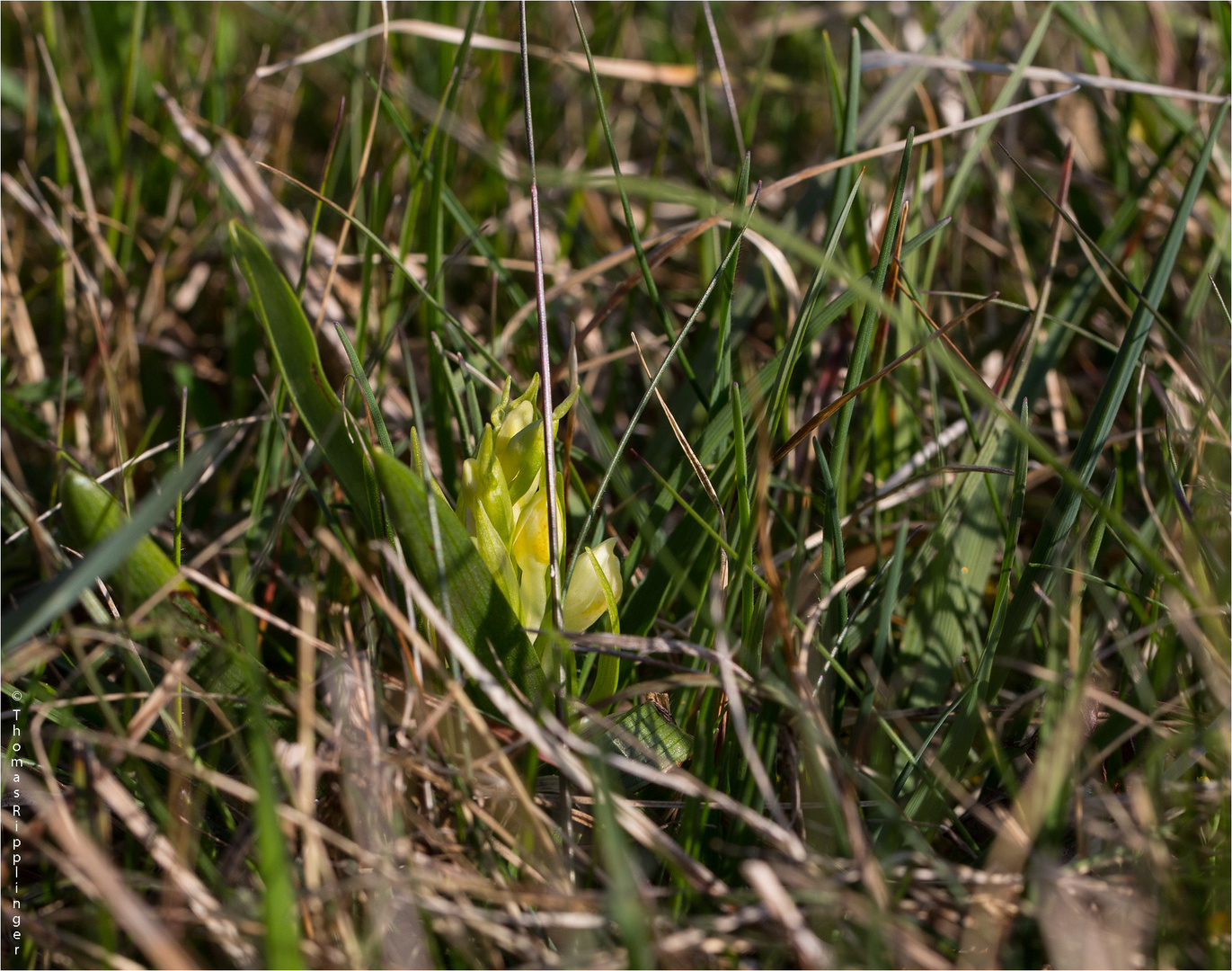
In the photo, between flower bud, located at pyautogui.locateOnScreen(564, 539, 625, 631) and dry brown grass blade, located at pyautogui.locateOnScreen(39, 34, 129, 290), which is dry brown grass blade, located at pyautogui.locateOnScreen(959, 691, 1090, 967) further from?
dry brown grass blade, located at pyautogui.locateOnScreen(39, 34, 129, 290)

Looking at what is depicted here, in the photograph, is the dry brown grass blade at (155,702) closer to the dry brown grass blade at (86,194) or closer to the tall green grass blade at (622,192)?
the tall green grass blade at (622,192)

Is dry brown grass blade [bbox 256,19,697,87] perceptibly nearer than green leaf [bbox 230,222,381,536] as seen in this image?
No

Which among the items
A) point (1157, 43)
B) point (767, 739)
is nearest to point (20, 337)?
point (767, 739)

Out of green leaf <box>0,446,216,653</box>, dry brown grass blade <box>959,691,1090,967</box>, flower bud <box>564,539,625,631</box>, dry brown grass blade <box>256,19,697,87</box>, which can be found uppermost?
dry brown grass blade <box>256,19,697,87</box>

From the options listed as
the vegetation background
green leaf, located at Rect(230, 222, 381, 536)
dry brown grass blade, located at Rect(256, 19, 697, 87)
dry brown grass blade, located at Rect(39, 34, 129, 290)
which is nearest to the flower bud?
the vegetation background

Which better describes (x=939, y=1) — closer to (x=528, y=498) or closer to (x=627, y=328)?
(x=627, y=328)
